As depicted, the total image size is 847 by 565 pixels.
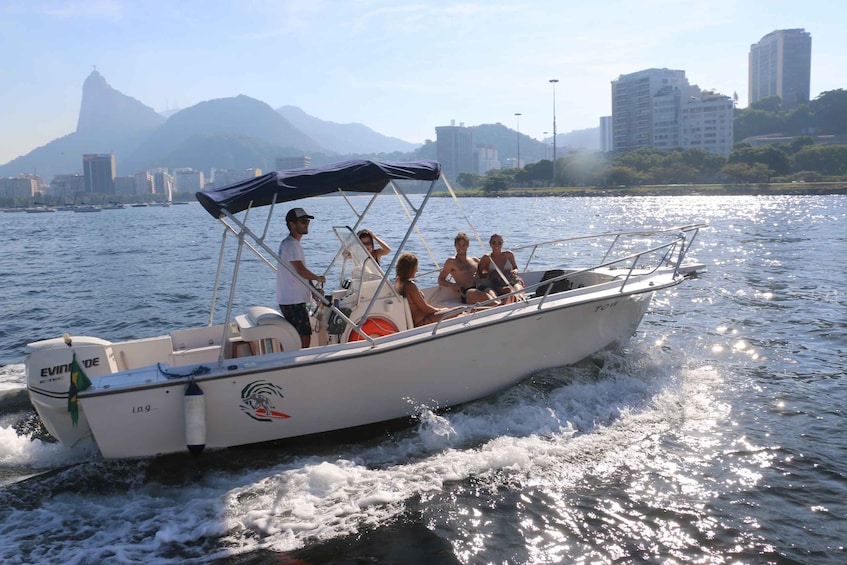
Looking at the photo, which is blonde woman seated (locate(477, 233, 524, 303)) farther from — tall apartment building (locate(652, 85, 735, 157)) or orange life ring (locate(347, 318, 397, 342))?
tall apartment building (locate(652, 85, 735, 157))

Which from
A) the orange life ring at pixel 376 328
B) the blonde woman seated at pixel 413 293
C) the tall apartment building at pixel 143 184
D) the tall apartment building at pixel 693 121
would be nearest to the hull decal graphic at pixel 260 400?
the orange life ring at pixel 376 328

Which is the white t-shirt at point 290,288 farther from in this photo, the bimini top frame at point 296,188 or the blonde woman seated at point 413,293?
the blonde woman seated at point 413,293

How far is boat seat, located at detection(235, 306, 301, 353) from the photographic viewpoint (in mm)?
7012

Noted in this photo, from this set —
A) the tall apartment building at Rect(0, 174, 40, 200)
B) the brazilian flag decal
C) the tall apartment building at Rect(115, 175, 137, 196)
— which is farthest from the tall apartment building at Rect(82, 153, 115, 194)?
the brazilian flag decal

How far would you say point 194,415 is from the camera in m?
6.35

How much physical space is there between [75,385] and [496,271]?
5.09 metres

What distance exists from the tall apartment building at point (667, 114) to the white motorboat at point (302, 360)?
484 feet

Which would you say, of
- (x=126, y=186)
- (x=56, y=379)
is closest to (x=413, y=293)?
(x=56, y=379)

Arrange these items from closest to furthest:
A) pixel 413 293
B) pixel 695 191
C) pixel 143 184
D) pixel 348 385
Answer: pixel 348 385 < pixel 413 293 < pixel 695 191 < pixel 143 184

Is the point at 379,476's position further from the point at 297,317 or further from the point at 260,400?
the point at 297,317

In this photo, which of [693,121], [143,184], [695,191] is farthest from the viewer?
[143,184]

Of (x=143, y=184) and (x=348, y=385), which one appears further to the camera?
(x=143, y=184)

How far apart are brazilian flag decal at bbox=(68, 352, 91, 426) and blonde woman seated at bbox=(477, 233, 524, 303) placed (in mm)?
4874

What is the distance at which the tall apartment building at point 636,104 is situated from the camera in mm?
176125
